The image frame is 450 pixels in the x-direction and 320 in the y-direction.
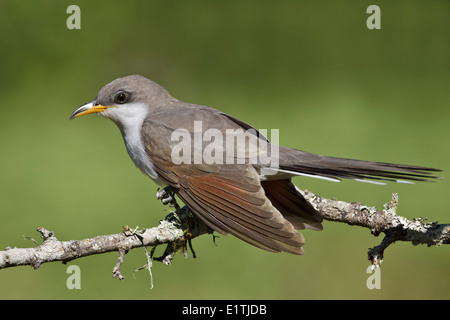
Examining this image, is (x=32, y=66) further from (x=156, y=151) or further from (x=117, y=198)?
(x=156, y=151)

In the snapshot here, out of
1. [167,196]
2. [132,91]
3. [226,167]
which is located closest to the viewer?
[226,167]

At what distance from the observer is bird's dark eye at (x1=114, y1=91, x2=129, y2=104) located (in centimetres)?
452

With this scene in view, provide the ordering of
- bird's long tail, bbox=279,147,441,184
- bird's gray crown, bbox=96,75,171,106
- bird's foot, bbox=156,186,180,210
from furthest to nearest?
1. bird's gray crown, bbox=96,75,171,106
2. bird's foot, bbox=156,186,180,210
3. bird's long tail, bbox=279,147,441,184

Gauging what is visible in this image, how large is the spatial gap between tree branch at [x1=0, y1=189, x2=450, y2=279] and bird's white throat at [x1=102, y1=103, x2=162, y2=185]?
24cm

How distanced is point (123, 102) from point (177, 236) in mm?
1232

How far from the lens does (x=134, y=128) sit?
4.44 m

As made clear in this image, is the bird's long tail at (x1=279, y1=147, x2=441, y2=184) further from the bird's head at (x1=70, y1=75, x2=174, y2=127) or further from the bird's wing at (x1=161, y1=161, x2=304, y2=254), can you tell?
the bird's head at (x1=70, y1=75, x2=174, y2=127)

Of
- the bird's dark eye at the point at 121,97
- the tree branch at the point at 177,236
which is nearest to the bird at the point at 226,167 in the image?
the bird's dark eye at the point at 121,97

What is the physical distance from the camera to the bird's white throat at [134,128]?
4281 millimetres

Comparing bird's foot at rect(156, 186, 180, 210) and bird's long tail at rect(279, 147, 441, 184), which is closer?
bird's long tail at rect(279, 147, 441, 184)

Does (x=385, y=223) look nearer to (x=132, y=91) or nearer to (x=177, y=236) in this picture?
(x=177, y=236)

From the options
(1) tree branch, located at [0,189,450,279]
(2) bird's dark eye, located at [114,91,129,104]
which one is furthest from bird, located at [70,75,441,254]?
(1) tree branch, located at [0,189,450,279]

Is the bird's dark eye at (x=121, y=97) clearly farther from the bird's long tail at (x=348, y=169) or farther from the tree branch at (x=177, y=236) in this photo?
the bird's long tail at (x=348, y=169)

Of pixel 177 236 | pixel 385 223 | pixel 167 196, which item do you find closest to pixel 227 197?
pixel 177 236
